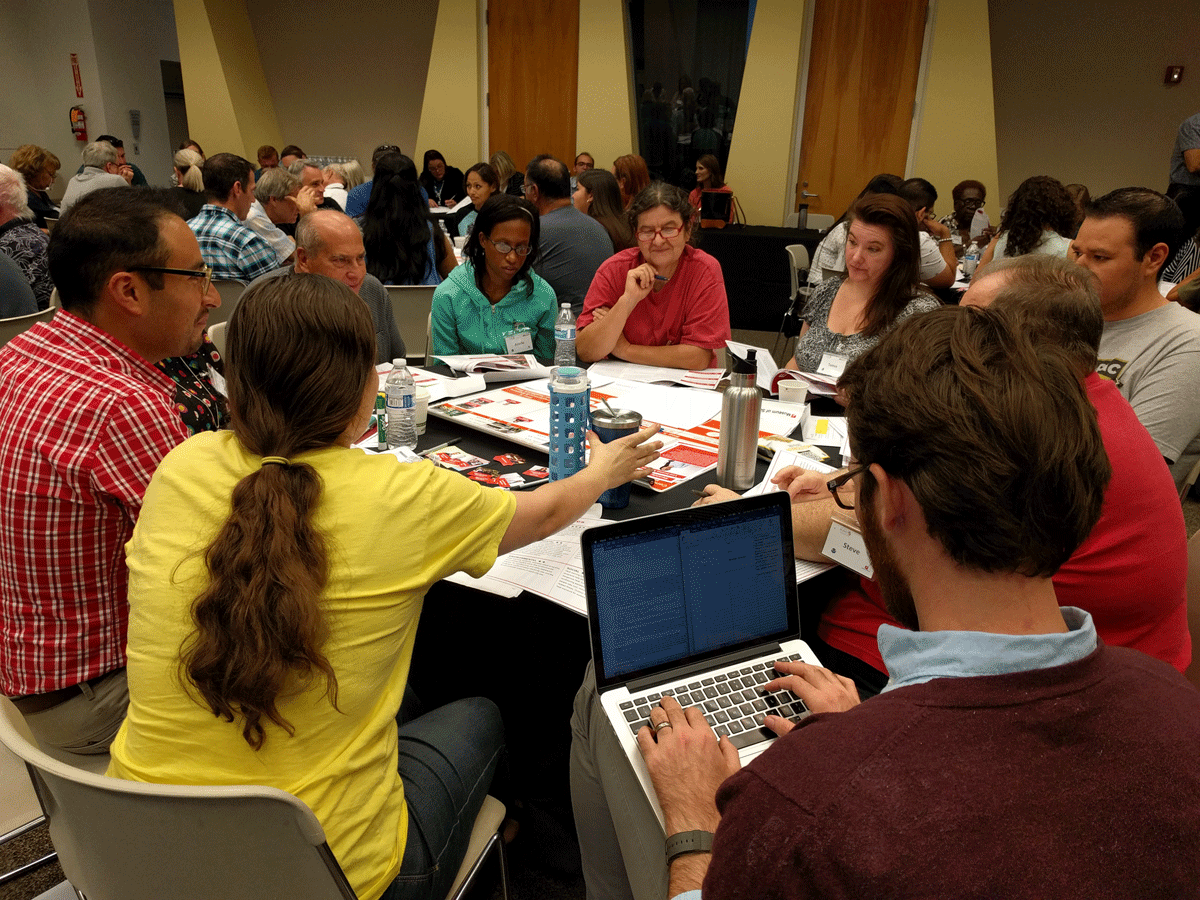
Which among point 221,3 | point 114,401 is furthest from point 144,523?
point 221,3

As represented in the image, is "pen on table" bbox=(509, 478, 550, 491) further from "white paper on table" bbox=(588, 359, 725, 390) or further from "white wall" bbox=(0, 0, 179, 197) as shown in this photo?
"white wall" bbox=(0, 0, 179, 197)

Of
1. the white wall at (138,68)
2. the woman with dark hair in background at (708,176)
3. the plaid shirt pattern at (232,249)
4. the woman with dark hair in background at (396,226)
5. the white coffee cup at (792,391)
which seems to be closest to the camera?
the white coffee cup at (792,391)

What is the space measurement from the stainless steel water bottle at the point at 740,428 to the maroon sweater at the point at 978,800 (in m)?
1.10

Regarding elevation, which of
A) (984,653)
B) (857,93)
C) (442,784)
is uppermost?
(857,93)

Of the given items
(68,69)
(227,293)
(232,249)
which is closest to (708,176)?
(232,249)

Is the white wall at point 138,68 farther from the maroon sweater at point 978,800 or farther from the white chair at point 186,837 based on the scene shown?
the maroon sweater at point 978,800

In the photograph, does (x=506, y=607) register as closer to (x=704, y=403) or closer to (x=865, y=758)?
(x=704, y=403)

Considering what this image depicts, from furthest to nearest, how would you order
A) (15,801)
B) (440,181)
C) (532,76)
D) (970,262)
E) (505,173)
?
1. (532,76)
2. (440,181)
3. (505,173)
4. (970,262)
5. (15,801)

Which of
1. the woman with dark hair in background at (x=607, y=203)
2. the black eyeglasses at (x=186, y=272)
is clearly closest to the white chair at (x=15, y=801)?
the black eyeglasses at (x=186, y=272)

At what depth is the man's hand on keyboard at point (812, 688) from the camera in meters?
1.09

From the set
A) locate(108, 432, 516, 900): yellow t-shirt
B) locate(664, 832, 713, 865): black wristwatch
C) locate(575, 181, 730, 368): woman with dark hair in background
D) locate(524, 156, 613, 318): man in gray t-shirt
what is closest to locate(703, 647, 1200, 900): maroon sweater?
locate(664, 832, 713, 865): black wristwatch

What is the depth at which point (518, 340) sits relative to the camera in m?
2.91

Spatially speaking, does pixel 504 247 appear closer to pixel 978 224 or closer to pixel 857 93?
pixel 978 224

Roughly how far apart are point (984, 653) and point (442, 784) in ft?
2.87
